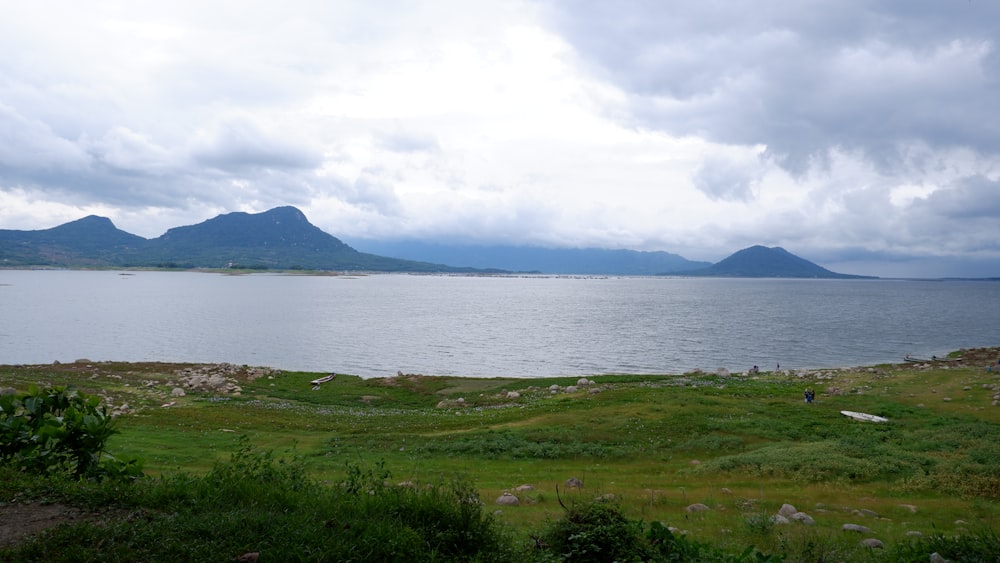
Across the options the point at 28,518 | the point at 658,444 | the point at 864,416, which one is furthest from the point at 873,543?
the point at 864,416

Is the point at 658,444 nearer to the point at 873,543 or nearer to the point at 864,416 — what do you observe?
the point at 864,416

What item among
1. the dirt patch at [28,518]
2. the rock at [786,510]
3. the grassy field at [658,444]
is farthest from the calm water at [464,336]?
the dirt patch at [28,518]

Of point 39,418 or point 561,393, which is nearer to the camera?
point 39,418

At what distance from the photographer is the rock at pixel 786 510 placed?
16000 millimetres

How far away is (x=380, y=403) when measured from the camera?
169 ft

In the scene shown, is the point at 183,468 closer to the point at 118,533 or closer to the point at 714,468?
the point at 118,533

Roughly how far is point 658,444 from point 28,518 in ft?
82.6

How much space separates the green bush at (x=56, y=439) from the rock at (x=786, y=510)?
16.7 metres

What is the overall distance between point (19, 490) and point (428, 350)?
78.0 metres

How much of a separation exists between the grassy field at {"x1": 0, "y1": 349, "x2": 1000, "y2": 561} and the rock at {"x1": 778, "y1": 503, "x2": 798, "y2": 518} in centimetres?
57

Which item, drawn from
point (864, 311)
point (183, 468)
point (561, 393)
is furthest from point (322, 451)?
point (864, 311)

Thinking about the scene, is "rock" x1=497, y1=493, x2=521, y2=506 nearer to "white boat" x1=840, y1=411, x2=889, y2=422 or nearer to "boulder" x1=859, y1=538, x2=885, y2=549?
"boulder" x1=859, y1=538, x2=885, y2=549

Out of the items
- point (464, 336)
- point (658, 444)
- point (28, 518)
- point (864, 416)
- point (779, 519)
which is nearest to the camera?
point (28, 518)

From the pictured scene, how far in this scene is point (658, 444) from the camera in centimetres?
2805
